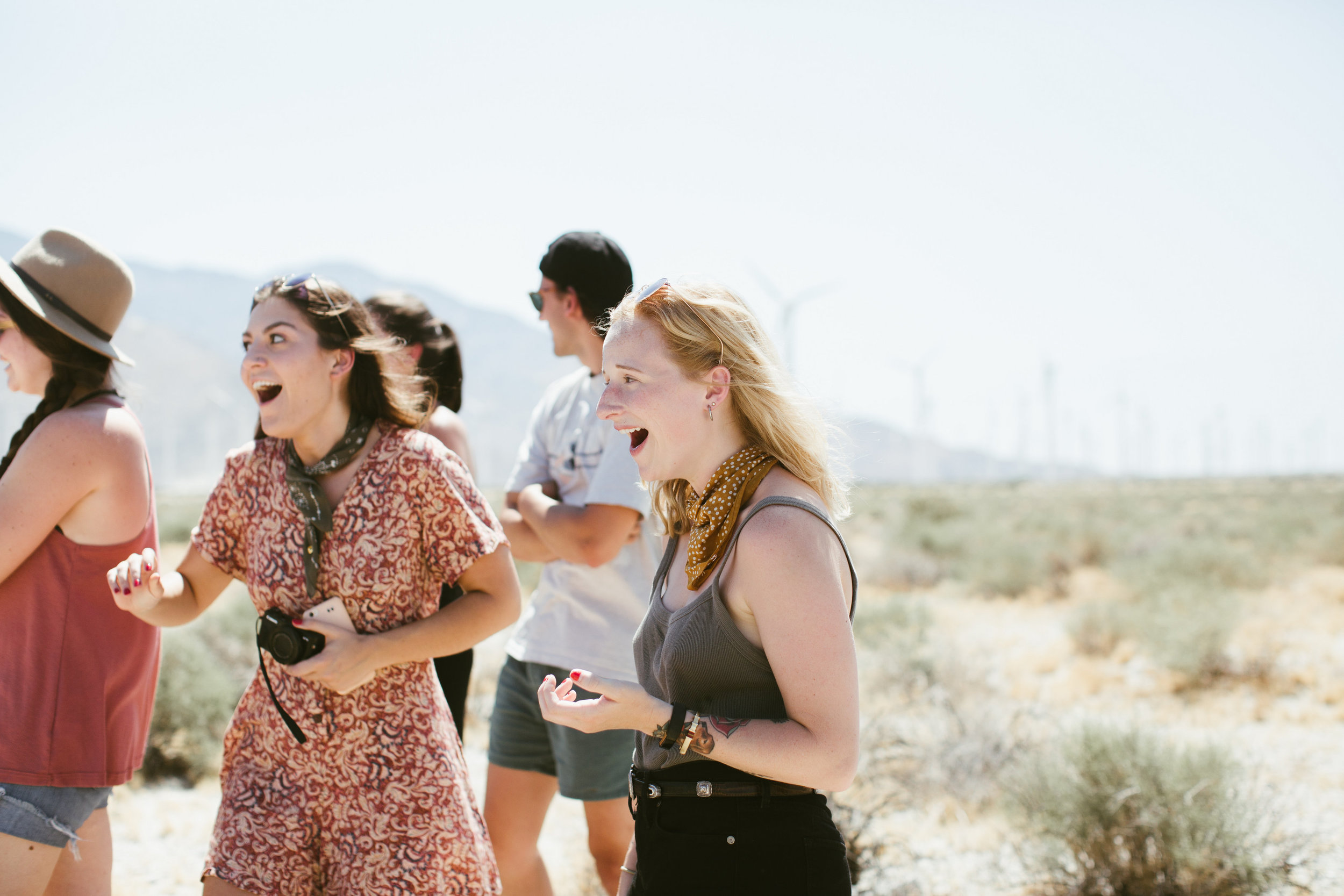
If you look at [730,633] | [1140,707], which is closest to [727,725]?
[730,633]

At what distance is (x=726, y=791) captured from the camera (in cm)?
179

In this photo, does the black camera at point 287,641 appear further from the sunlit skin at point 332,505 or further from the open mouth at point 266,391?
the open mouth at point 266,391

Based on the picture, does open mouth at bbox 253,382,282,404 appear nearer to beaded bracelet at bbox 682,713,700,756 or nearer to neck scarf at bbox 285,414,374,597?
neck scarf at bbox 285,414,374,597

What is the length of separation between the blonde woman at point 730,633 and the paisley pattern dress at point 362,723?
0.49 m

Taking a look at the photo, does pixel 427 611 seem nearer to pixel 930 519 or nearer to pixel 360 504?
pixel 360 504

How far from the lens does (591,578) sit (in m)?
3.22

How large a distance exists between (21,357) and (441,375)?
1.41 metres

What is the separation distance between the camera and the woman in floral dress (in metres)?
2.14

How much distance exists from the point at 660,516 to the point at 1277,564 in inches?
709

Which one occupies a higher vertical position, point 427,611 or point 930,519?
point 427,611

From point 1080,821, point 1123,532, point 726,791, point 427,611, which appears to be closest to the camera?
point 726,791

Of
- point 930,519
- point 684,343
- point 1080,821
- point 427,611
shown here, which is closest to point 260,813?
point 427,611

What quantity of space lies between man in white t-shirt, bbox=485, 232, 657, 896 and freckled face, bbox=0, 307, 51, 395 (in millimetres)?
1383

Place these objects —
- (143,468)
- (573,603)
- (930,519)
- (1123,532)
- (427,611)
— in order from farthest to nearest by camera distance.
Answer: (930,519) → (1123,532) → (573,603) → (143,468) → (427,611)
